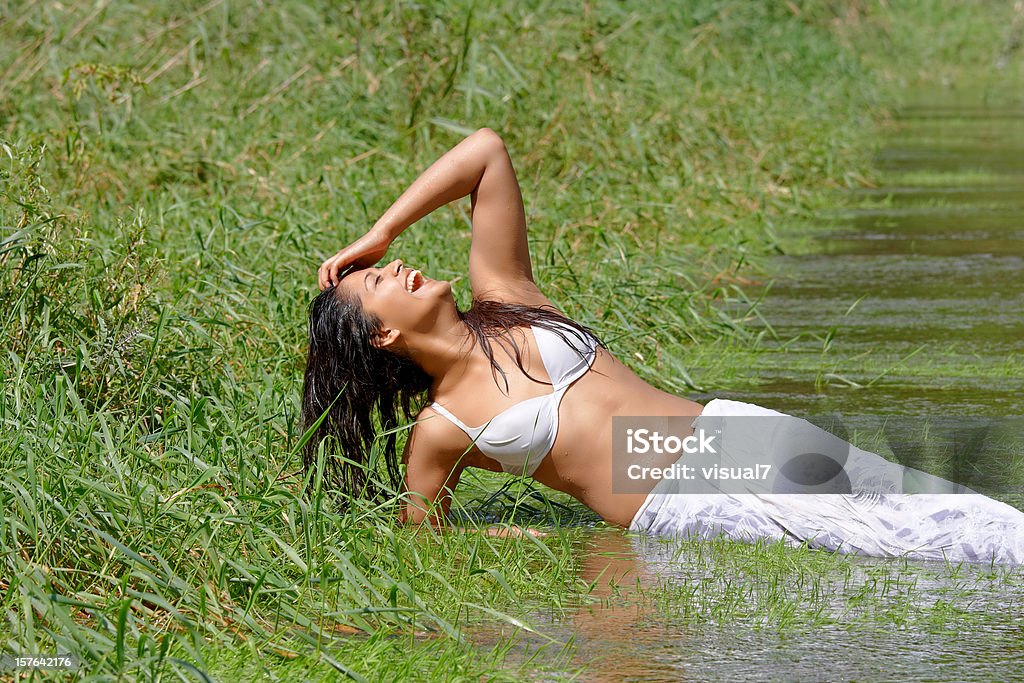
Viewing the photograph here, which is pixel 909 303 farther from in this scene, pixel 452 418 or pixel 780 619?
pixel 780 619

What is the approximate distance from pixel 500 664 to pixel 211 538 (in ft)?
2.10

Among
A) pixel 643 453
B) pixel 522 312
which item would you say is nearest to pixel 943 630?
pixel 643 453

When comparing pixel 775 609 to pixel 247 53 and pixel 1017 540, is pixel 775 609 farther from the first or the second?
pixel 247 53

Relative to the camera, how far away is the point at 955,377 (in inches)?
215

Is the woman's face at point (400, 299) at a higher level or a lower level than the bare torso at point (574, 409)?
higher

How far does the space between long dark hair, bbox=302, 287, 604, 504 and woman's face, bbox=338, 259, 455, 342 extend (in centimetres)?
3

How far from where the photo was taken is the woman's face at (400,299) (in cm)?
373

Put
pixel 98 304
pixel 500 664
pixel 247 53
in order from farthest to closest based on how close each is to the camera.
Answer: pixel 247 53, pixel 98 304, pixel 500 664

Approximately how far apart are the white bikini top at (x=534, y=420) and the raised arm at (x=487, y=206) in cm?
30

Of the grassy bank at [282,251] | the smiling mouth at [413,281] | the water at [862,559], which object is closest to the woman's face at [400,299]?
→ the smiling mouth at [413,281]

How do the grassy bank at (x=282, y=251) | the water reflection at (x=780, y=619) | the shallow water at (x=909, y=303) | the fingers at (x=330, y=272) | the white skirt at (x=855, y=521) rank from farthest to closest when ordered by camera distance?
1. the shallow water at (x=909, y=303)
2. the fingers at (x=330, y=272)
3. the white skirt at (x=855, y=521)
4. the grassy bank at (x=282, y=251)
5. the water reflection at (x=780, y=619)

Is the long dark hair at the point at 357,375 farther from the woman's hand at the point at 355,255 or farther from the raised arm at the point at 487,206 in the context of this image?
the raised arm at the point at 487,206

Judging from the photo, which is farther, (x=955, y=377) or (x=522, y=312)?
(x=955, y=377)

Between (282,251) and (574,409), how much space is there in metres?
2.51
